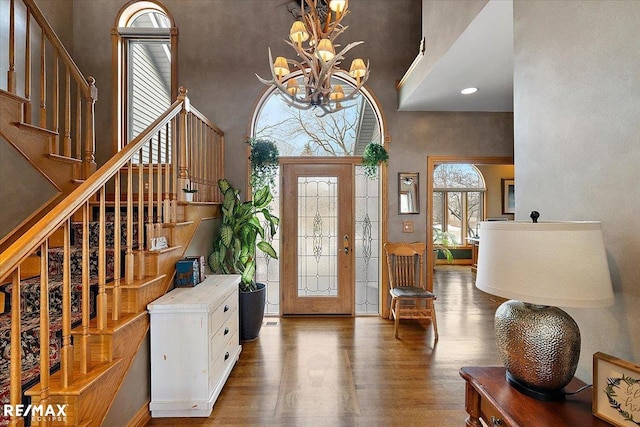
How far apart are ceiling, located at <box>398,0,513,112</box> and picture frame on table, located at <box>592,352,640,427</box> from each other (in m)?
1.96

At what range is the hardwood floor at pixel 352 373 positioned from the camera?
216cm

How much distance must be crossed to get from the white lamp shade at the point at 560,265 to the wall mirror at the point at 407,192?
301 centimetres

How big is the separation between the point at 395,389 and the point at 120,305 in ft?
6.94

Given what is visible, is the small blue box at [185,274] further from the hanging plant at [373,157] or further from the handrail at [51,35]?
the hanging plant at [373,157]

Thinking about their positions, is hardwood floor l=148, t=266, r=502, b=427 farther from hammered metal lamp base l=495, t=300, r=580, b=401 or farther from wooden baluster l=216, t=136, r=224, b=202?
wooden baluster l=216, t=136, r=224, b=202

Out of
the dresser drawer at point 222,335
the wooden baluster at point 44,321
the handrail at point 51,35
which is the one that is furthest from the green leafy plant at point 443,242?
the wooden baluster at point 44,321

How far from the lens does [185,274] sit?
8.08 feet

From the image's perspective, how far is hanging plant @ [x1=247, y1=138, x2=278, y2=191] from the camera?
3.87 meters

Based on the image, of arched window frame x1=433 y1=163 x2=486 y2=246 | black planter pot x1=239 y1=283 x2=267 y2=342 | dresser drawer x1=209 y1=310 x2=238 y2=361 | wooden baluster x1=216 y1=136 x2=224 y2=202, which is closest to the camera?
dresser drawer x1=209 y1=310 x2=238 y2=361

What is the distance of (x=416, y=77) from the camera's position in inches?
131

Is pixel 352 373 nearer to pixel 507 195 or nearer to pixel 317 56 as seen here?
pixel 317 56

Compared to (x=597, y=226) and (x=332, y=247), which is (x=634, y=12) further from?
(x=332, y=247)

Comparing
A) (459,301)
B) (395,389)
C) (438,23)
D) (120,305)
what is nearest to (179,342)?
(120,305)

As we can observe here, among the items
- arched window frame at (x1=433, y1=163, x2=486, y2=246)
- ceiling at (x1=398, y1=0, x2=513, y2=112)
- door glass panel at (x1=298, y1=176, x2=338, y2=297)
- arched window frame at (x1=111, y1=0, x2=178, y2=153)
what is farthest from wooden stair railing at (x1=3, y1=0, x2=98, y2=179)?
arched window frame at (x1=433, y1=163, x2=486, y2=246)
